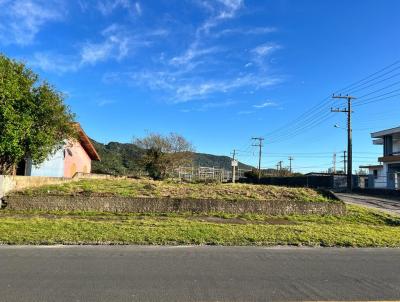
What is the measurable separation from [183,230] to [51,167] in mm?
19753

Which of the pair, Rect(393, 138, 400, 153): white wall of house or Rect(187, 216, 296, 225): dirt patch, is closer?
Rect(187, 216, 296, 225): dirt patch

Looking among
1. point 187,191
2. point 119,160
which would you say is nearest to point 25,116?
point 187,191

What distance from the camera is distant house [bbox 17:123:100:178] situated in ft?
86.6

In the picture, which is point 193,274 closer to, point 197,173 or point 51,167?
point 51,167

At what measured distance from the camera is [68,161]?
3350 cm

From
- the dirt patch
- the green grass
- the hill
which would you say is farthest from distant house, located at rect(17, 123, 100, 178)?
the dirt patch

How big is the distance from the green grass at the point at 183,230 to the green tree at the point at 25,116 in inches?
152

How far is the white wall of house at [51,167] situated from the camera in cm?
2665

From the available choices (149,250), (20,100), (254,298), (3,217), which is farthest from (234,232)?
(20,100)

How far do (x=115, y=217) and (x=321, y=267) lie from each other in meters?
8.76

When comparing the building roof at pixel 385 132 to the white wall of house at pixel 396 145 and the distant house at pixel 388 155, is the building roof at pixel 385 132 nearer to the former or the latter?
the distant house at pixel 388 155

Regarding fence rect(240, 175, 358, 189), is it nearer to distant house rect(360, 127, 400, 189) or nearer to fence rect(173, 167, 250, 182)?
distant house rect(360, 127, 400, 189)

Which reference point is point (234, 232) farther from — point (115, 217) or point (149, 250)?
point (115, 217)

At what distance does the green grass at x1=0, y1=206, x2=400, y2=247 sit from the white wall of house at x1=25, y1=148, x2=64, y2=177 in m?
11.2
